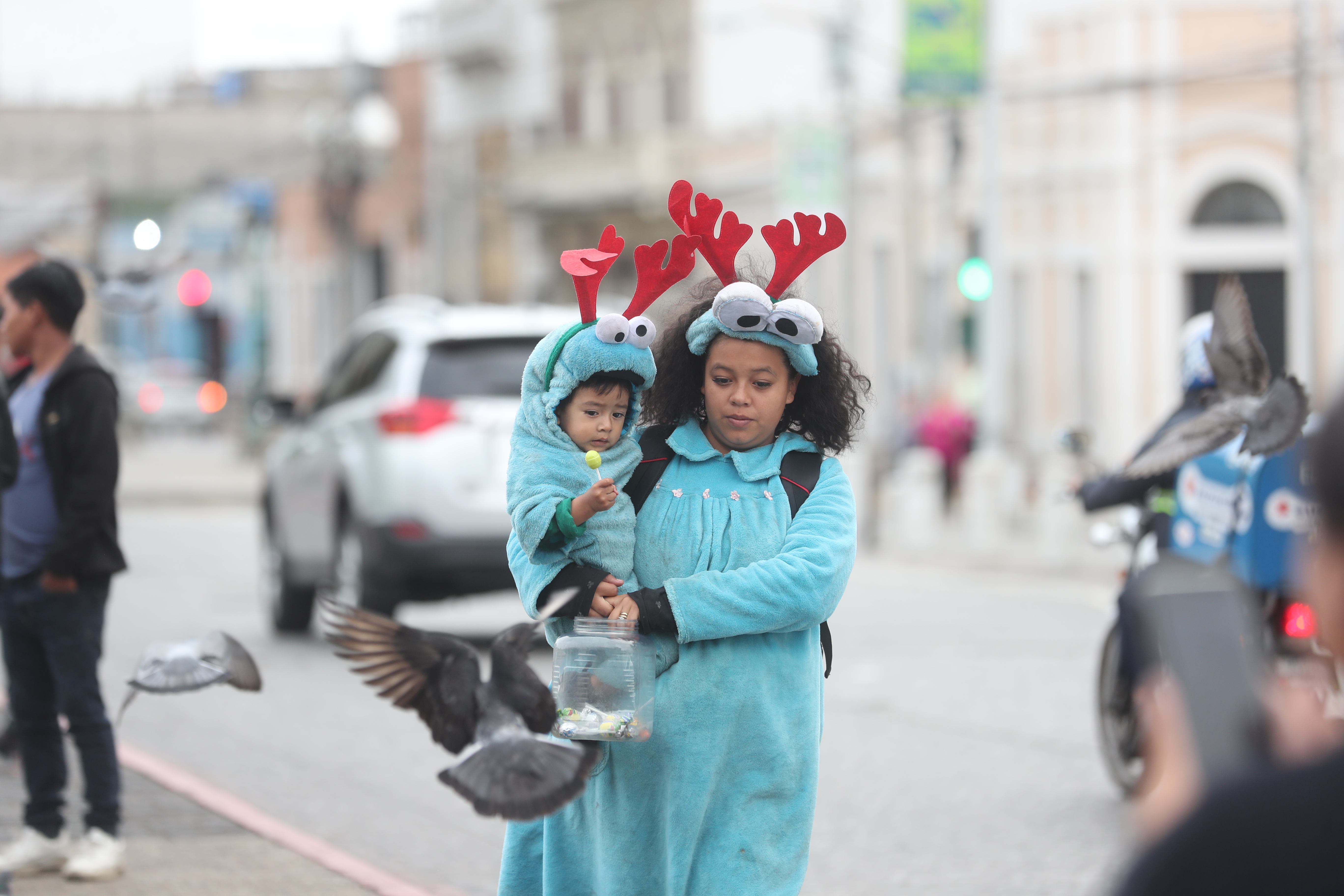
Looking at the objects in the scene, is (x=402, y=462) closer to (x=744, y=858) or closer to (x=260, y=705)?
(x=260, y=705)

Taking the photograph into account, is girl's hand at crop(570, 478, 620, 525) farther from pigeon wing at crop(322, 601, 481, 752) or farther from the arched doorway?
the arched doorway

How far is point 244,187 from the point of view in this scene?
132ft

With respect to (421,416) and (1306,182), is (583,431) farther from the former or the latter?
(1306,182)

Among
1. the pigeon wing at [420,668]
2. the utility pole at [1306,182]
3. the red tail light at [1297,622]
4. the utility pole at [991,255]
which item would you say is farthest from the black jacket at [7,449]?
the utility pole at [1306,182]

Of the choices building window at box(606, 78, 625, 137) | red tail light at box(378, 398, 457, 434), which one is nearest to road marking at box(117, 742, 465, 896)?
red tail light at box(378, 398, 457, 434)

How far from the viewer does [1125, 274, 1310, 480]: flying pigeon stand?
20.1ft

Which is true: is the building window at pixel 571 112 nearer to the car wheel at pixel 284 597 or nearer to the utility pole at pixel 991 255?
the utility pole at pixel 991 255

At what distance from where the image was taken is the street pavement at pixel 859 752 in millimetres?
6688

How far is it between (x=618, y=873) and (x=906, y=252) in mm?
31517

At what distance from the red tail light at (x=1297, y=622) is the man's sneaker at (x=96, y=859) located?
386 centimetres

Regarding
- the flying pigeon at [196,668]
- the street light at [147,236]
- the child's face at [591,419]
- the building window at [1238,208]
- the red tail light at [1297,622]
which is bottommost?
the red tail light at [1297,622]

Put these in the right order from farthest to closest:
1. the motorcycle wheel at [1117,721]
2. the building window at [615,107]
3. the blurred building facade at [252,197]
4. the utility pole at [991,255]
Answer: the building window at [615,107], the blurred building facade at [252,197], the utility pole at [991,255], the motorcycle wheel at [1117,721]

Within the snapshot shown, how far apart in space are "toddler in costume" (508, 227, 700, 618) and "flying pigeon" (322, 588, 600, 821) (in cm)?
13

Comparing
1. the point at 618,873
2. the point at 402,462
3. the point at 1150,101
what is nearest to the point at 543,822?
the point at 618,873
